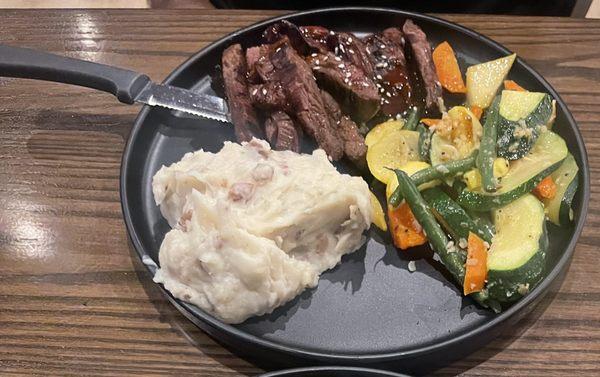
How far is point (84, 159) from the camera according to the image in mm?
2855

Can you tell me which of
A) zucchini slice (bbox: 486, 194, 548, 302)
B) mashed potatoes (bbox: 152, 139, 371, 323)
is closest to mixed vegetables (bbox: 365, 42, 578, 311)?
zucchini slice (bbox: 486, 194, 548, 302)

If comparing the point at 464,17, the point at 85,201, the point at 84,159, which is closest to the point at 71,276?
the point at 85,201

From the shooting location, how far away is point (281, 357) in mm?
2184

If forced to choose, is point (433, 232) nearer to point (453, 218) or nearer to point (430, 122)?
point (453, 218)

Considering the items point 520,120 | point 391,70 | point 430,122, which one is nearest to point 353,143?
point 430,122

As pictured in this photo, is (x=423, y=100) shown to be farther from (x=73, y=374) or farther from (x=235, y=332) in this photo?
(x=73, y=374)

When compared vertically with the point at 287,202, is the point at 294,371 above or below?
below

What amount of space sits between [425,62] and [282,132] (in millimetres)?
736

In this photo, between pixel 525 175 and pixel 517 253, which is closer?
pixel 517 253

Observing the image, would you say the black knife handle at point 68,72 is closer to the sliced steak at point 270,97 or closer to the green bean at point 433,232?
the sliced steak at point 270,97

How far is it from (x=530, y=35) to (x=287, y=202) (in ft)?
5.75

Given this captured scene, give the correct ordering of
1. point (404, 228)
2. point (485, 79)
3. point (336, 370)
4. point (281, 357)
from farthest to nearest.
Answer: point (485, 79) < point (404, 228) < point (281, 357) < point (336, 370)

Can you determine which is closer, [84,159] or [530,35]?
[84,159]

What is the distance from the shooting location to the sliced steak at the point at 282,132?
8.59ft
